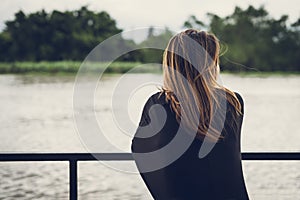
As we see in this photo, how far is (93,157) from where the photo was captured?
1.67 m

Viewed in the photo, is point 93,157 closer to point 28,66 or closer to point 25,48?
point 25,48

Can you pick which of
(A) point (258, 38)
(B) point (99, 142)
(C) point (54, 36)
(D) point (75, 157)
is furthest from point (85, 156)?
(A) point (258, 38)

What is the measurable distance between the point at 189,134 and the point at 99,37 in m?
41.6

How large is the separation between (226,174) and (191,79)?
0.24m

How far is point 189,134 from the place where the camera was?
4.42ft

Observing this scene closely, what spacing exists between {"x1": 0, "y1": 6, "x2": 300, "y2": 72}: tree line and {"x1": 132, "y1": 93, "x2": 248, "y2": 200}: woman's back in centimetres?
4147

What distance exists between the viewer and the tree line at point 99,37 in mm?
43500

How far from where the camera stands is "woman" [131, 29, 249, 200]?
133 centimetres

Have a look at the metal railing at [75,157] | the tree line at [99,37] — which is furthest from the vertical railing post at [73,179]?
the tree line at [99,37]

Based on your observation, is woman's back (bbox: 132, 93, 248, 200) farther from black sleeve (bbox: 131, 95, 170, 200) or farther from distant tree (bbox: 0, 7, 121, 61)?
distant tree (bbox: 0, 7, 121, 61)

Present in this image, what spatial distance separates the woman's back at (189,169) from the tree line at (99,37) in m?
41.5

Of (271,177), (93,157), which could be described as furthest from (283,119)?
(93,157)

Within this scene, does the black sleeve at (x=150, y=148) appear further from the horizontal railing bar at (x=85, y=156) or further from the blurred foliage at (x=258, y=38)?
the blurred foliage at (x=258, y=38)

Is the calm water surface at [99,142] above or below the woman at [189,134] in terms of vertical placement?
below
